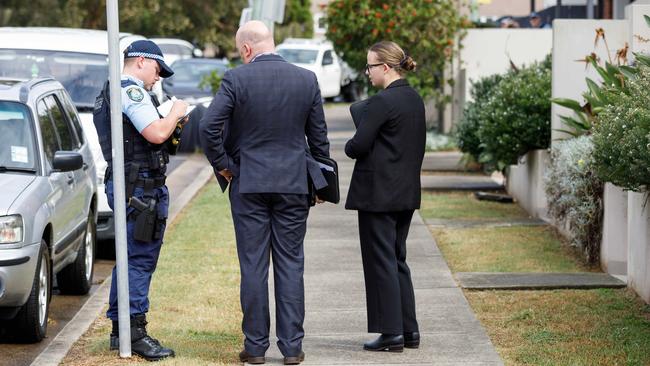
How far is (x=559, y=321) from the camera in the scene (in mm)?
7984

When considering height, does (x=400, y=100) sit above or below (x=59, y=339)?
above

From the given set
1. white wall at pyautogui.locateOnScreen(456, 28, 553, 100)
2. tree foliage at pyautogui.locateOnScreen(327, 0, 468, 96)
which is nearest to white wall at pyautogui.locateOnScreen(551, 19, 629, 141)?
white wall at pyautogui.locateOnScreen(456, 28, 553, 100)

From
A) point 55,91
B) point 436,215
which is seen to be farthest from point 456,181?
point 55,91

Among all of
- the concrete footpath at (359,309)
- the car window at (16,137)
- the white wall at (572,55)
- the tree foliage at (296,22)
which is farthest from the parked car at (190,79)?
the tree foliage at (296,22)

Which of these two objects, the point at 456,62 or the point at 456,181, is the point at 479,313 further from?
the point at 456,62

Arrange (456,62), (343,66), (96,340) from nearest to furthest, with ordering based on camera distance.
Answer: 1. (96,340)
2. (456,62)
3. (343,66)

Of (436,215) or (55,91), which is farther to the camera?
(436,215)

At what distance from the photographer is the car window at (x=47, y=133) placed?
860 cm

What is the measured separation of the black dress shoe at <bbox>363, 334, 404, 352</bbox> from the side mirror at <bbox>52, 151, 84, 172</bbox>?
2384 mm

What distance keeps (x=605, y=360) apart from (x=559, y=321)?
3.77 feet

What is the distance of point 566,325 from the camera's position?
25.7ft

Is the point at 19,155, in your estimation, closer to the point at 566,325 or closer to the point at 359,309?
the point at 359,309

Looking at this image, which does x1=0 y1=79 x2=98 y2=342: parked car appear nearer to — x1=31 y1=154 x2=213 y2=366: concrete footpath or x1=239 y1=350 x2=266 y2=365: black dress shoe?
x1=31 y1=154 x2=213 y2=366: concrete footpath

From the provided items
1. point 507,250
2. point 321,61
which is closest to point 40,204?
point 507,250
